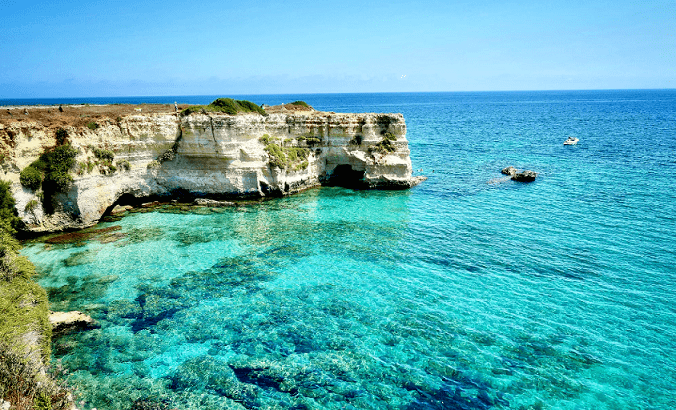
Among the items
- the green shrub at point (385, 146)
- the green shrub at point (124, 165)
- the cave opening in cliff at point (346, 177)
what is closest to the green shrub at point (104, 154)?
the green shrub at point (124, 165)

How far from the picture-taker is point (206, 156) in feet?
111

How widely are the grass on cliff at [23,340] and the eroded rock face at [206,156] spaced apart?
948 centimetres

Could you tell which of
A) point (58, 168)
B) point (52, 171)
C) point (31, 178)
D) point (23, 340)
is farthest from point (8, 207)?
point (23, 340)

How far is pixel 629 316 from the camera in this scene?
17.2m

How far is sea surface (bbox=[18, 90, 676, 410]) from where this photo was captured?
44.3ft

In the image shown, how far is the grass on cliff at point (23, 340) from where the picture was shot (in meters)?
10.6

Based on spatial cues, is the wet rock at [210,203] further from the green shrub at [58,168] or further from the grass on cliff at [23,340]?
the grass on cliff at [23,340]

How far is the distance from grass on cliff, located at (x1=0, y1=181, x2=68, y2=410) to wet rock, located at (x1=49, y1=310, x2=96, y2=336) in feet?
2.62

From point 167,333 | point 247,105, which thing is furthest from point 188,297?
point 247,105

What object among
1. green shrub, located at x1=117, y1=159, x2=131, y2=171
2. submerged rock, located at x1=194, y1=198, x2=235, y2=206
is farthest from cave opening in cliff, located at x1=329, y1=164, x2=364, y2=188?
green shrub, located at x1=117, y1=159, x2=131, y2=171

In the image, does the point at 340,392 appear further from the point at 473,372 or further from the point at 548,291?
the point at 548,291

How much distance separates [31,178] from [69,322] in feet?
49.4

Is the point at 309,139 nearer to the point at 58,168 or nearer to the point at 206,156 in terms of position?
the point at 206,156

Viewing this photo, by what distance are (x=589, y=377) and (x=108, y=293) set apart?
22283 millimetres
